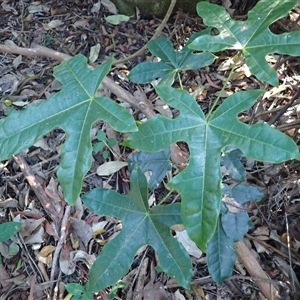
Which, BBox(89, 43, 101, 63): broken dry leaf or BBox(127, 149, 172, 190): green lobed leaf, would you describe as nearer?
BBox(127, 149, 172, 190): green lobed leaf

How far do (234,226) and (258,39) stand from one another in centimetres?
49

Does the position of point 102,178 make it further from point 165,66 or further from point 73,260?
point 165,66

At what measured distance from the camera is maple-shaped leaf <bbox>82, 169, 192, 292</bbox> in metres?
1.11

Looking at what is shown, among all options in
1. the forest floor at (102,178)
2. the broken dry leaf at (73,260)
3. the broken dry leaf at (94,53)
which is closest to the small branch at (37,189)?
the forest floor at (102,178)

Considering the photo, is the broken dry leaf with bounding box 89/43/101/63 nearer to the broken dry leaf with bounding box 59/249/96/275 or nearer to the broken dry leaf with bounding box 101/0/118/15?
the broken dry leaf with bounding box 101/0/118/15

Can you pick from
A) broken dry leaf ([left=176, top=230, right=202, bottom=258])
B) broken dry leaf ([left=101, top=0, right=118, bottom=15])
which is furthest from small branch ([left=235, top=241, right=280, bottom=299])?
broken dry leaf ([left=101, top=0, right=118, bottom=15])

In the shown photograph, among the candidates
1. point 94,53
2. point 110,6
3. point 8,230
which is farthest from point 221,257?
point 110,6

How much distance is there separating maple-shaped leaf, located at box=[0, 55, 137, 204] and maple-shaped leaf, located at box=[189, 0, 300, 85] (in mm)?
259

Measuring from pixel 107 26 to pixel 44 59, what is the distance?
345 millimetres

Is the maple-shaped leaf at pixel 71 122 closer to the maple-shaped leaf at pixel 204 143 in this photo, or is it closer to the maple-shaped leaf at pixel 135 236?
the maple-shaped leaf at pixel 204 143

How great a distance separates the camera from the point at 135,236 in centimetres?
114

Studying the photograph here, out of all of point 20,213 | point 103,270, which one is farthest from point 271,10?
point 20,213

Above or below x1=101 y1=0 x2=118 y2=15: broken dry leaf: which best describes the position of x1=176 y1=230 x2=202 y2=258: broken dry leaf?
below

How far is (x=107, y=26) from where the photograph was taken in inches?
82.1
